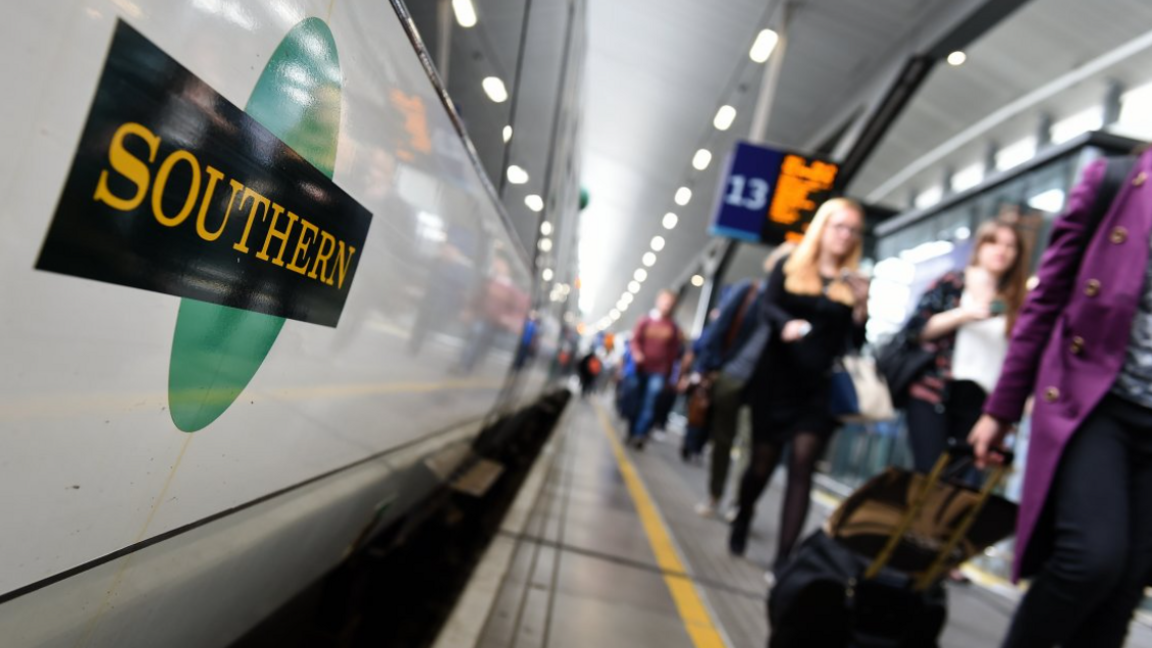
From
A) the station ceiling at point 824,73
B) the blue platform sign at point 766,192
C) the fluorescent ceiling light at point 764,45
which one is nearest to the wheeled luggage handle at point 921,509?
the station ceiling at point 824,73

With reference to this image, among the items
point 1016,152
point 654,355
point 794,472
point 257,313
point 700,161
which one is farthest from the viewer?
point 700,161

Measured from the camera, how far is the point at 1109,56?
6094 mm

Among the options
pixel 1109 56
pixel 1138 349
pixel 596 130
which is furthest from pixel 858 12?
pixel 1138 349

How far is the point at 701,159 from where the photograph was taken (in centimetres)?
1258

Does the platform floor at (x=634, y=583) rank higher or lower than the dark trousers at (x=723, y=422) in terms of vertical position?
lower

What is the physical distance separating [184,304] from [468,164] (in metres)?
1.00

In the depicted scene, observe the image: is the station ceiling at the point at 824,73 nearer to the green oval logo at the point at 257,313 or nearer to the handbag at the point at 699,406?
the handbag at the point at 699,406

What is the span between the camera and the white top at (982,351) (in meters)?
3.03

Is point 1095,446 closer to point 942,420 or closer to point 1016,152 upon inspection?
point 942,420

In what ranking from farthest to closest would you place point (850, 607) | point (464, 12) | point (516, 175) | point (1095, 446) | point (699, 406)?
point (699, 406) < point (516, 175) < point (850, 607) < point (1095, 446) < point (464, 12)

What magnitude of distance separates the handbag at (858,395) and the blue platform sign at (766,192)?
16.4ft

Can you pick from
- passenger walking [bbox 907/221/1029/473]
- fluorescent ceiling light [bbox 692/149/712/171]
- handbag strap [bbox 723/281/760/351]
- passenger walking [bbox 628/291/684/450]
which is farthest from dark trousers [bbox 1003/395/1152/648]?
fluorescent ceiling light [bbox 692/149/712/171]

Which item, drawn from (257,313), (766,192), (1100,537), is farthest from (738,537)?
(766,192)

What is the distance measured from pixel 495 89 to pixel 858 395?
7.32 feet
